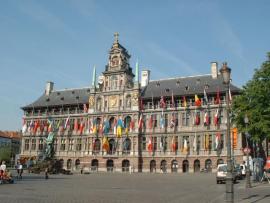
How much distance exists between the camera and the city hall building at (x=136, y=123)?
201 feet

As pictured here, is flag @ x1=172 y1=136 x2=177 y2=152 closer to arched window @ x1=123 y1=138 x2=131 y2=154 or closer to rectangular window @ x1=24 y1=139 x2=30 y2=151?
arched window @ x1=123 y1=138 x2=131 y2=154

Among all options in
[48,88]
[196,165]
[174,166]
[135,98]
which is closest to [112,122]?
[135,98]

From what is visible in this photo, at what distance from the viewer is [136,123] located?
66.8m

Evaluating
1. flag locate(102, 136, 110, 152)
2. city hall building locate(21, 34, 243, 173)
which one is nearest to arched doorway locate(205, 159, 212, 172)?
city hall building locate(21, 34, 243, 173)

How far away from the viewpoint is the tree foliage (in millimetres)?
32094

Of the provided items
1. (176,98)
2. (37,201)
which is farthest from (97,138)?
(37,201)

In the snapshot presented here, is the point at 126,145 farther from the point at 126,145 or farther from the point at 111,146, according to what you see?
the point at 111,146

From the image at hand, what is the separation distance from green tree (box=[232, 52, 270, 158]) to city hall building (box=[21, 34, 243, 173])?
23294mm

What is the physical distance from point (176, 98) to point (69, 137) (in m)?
24.7

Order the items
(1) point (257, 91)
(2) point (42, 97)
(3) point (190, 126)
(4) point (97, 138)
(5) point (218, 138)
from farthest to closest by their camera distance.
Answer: (2) point (42, 97) < (4) point (97, 138) < (3) point (190, 126) < (5) point (218, 138) < (1) point (257, 91)

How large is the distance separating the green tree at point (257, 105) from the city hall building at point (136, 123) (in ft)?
76.4

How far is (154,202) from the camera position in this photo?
17266mm

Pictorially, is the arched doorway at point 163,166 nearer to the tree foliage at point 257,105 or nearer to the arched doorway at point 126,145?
the arched doorway at point 126,145

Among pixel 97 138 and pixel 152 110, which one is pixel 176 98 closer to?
pixel 152 110
